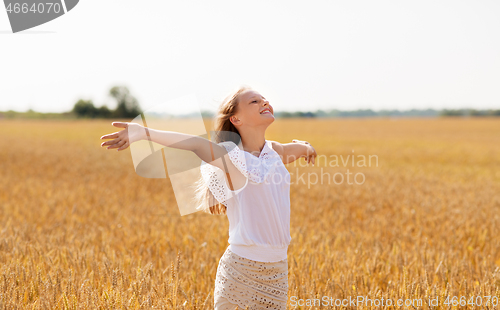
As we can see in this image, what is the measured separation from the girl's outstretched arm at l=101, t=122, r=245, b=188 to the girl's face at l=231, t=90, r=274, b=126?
0.25 metres

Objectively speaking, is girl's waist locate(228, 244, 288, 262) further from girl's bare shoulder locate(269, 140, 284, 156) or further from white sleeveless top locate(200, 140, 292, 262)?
girl's bare shoulder locate(269, 140, 284, 156)

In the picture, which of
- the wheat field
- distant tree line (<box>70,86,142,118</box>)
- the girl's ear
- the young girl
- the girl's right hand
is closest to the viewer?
the girl's right hand

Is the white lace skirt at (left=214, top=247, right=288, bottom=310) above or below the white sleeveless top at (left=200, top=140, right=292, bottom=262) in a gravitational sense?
below

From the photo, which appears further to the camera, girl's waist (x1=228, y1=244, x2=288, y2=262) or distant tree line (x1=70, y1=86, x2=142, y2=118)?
distant tree line (x1=70, y1=86, x2=142, y2=118)

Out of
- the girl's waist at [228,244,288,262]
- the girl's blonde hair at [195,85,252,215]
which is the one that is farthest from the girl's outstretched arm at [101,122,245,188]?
the girl's waist at [228,244,288,262]

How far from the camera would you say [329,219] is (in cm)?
557

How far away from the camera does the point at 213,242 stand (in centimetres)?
394

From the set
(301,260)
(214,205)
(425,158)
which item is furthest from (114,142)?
(425,158)

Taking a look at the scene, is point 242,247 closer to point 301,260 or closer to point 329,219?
point 301,260

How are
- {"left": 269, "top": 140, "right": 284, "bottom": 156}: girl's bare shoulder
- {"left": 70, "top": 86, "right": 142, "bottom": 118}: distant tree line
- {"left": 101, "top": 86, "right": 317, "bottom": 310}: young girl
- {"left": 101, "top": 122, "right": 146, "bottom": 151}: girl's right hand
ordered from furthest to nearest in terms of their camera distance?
{"left": 70, "top": 86, "right": 142, "bottom": 118}: distant tree line < {"left": 269, "top": 140, "right": 284, "bottom": 156}: girl's bare shoulder < {"left": 101, "top": 86, "right": 317, "bottom": 310}: young girl < {"left": 101, "top": 122, "right": 146, "bottom": 151}: girl's right hand

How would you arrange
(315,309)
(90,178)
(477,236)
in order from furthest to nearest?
(90,178) → (477,236) → (315,309)

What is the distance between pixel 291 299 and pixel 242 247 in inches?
34.6

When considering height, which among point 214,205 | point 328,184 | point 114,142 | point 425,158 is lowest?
point 425,158

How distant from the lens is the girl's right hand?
1.67 metres
